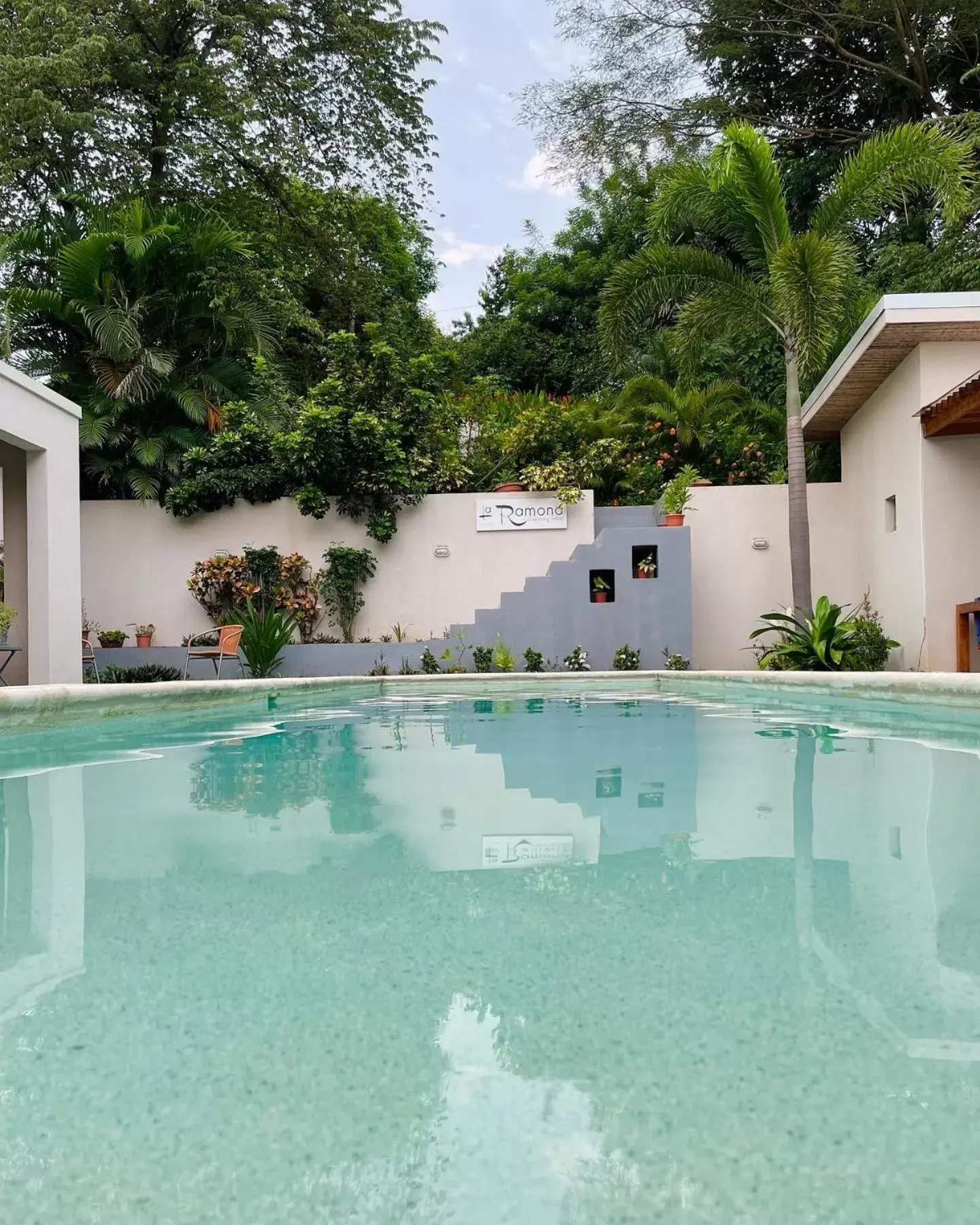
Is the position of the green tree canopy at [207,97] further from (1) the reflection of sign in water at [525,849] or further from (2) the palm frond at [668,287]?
(1) the reflection of sign in water at [525,849]

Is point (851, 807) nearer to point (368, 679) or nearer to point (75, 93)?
point (368, 679)

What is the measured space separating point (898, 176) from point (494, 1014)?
11946 millimetres

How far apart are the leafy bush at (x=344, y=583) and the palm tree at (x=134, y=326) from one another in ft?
9.22

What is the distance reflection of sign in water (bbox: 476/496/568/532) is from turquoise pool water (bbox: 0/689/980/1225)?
33.6 feet

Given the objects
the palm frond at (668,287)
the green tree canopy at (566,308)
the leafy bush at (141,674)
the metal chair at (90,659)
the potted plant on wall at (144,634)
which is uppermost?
the green tree canopy at (566,308)

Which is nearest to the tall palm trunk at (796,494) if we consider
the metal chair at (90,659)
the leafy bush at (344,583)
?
the leafy bush at (344,583)

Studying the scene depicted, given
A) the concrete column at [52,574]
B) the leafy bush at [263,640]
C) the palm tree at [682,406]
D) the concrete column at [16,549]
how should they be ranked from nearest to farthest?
the concrete column at [52,574] → the concrete column at [16,549] → the leafy bush at [263,640] → the palm tree at [682,406]

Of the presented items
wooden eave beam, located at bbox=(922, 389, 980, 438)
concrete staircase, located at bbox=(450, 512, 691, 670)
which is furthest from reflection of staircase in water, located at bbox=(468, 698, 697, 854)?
concrete staircase, located at bbox=(450, 512, 691, 670)

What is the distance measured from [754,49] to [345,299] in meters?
10.2

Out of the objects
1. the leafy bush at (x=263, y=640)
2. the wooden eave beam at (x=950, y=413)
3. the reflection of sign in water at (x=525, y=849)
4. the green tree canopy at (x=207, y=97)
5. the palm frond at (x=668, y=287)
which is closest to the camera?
the reflection of sign in water at (x=525, y=849)

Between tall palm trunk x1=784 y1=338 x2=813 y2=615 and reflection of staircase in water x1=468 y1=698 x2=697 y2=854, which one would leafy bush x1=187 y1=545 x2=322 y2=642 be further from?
tall palm trunk x1=784 y1=338 x2=813 y2=615

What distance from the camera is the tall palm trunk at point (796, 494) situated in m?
11.6

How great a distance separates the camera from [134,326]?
13.6 metres

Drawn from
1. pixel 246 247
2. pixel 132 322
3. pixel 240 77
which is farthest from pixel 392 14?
pixel 132 322
